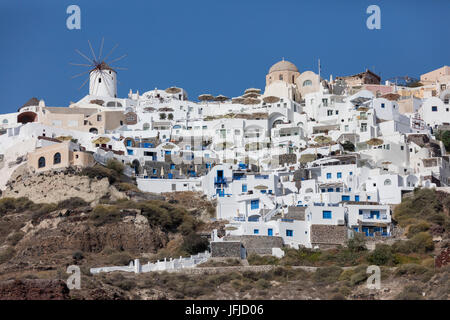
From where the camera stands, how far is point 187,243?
155 ft

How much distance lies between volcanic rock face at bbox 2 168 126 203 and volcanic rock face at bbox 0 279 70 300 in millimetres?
20700

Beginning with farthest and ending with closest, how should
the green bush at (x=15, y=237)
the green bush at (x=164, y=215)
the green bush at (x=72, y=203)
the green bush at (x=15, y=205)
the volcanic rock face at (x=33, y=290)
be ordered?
1. the green bush at (x=15, y=205)
2. the green bush at (x=72, y=203)
3. the green bush at (x=164, y=215)
4. the green bush at (x=15, y=237)
5. the volcanic rock face at (x=33, y=290)

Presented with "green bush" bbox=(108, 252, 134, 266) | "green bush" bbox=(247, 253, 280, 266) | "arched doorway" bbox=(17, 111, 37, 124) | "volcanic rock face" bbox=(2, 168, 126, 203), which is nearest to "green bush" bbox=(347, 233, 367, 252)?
"green bush" bbox=(247, 253, 280, 266)

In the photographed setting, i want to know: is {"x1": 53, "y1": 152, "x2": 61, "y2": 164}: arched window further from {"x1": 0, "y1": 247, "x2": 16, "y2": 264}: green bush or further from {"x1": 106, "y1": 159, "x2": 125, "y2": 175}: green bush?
{"x1": 0, "y1": 247, "x2": 16, "y2": 264}: green bush

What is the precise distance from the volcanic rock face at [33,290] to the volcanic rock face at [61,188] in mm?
20700

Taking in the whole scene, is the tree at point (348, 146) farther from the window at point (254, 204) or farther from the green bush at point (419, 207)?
the window at point (254, 204)

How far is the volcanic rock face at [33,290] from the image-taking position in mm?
33031

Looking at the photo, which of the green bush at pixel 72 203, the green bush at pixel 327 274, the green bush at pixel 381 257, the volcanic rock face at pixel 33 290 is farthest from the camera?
the green bush at pixel 72 203

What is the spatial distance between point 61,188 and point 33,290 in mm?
22867

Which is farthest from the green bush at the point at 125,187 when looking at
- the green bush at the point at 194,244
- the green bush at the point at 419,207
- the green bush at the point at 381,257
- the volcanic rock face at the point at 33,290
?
the volcanic rock face at the point at 33,290

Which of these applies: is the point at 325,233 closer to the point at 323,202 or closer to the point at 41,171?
the point at 323,202

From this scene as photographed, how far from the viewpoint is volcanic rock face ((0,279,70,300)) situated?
108 ft

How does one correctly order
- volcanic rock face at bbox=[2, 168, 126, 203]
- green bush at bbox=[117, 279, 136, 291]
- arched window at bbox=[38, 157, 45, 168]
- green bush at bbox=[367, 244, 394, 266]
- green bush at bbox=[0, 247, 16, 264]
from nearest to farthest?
green bush at bbox=[117, 279, 136, 291]
green bush at bbox=[367, 244, 394, 266]
green bush at bbox=[0, 247, 16, 264]
volcanic rock face at bbox=[2, 168, 126, 203]
arched window at bbox=[38, 157, 45, 168]
